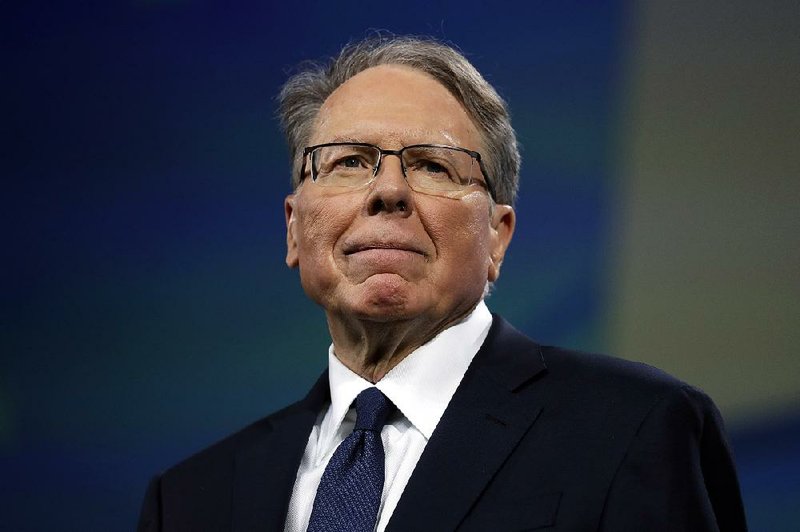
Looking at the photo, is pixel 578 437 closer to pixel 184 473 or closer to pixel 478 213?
pixel 478 213

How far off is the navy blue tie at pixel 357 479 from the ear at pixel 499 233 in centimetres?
34

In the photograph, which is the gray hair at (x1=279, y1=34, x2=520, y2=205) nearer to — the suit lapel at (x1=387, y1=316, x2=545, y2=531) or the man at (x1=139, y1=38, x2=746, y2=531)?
the man at (x1=139, y1=38, x2=746, y2=531)

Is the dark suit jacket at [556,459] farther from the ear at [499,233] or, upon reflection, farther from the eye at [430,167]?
the eye at [430,167]

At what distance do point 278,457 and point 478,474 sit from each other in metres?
0.44

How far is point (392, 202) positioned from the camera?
6.10 ft

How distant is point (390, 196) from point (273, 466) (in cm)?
53

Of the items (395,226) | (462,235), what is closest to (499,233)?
(462,235)

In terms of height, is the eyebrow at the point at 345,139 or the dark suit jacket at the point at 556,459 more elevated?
the eyebrow at the point at 345,139

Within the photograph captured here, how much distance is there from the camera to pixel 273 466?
77.3 inches

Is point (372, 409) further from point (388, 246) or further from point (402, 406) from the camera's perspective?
point (388, 246)

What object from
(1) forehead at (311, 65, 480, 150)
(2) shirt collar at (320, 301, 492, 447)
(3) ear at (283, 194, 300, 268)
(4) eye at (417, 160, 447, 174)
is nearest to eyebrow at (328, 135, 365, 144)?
(1) forehead at (311, 65, 480, 150)

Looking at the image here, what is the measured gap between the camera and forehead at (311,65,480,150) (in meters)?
1.94

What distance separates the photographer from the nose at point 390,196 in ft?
6.09

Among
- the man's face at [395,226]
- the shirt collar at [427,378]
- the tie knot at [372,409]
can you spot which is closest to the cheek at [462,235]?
the man's face at [395,226]
